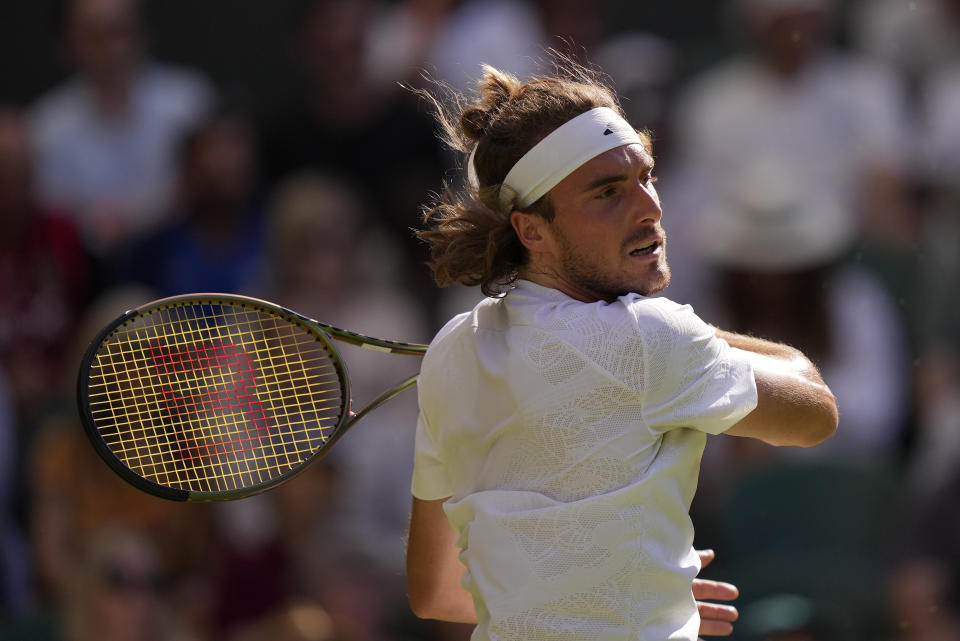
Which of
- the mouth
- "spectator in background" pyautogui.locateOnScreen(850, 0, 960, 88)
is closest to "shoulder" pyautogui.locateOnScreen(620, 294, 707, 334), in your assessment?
the mouth

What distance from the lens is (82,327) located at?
6180 millimetres

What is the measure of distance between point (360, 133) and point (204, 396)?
2.32m

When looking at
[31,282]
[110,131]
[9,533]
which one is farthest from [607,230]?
[110,131]

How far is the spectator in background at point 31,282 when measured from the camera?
6.25m

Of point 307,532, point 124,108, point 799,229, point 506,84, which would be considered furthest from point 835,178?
point 506,84

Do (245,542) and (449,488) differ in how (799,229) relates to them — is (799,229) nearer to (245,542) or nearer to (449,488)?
(245,542)

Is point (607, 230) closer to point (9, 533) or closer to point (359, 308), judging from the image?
point (359, 308)

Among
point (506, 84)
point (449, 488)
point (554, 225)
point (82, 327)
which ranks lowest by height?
point (82, 327)

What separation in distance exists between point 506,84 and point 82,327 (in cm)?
396

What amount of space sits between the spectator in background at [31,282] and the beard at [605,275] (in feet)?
13.4

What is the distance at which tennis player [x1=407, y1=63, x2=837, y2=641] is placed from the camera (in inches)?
95.2

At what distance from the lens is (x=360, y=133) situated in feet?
21.5

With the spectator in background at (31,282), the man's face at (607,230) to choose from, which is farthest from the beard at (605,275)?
the spectator in background at (31,282)

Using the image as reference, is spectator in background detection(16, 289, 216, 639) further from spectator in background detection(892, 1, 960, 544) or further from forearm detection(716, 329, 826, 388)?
forearm detection(716, 329, 826, 388)
